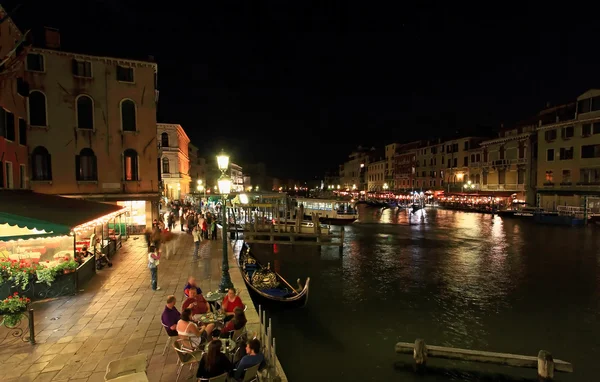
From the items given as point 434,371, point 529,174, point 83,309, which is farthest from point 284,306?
point 529,174

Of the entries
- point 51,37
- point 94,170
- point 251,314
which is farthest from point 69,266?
point 51,37

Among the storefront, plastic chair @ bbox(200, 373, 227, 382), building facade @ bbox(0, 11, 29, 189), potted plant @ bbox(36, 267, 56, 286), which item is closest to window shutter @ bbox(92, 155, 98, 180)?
the storefront

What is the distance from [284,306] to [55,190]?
15.0m

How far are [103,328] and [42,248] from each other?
4.46 m

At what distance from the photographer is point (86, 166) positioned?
20.0 metres

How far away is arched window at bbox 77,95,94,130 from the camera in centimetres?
1972

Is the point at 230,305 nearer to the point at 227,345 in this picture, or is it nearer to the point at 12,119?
the point at 227,345

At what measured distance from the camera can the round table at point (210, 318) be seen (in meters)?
7.58

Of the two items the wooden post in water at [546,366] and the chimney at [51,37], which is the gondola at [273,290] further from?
the chimney at [51,37]

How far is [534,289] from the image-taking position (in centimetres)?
1680

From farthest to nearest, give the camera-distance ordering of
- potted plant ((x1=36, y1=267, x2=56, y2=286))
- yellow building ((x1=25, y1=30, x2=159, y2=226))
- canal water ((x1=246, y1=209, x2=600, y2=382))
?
1. yellow building ((x1=25, y1=30, x2=159, y2=226))
2. canal water ((x1=246, y1=209, x2=600, y2=382))
3. potted plant ((x1=36, y1=267, x2=56, y2=286))

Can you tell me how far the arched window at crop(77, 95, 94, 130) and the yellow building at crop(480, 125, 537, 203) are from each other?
52.3 metres

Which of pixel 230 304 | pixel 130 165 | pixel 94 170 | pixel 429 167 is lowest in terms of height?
pixel 230 304

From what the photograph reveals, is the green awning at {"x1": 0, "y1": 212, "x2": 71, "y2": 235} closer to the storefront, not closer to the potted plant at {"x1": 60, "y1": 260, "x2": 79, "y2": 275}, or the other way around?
the potted plant at {"x1": 60, "y1": 260, "x2": 79, "y2": 275}
